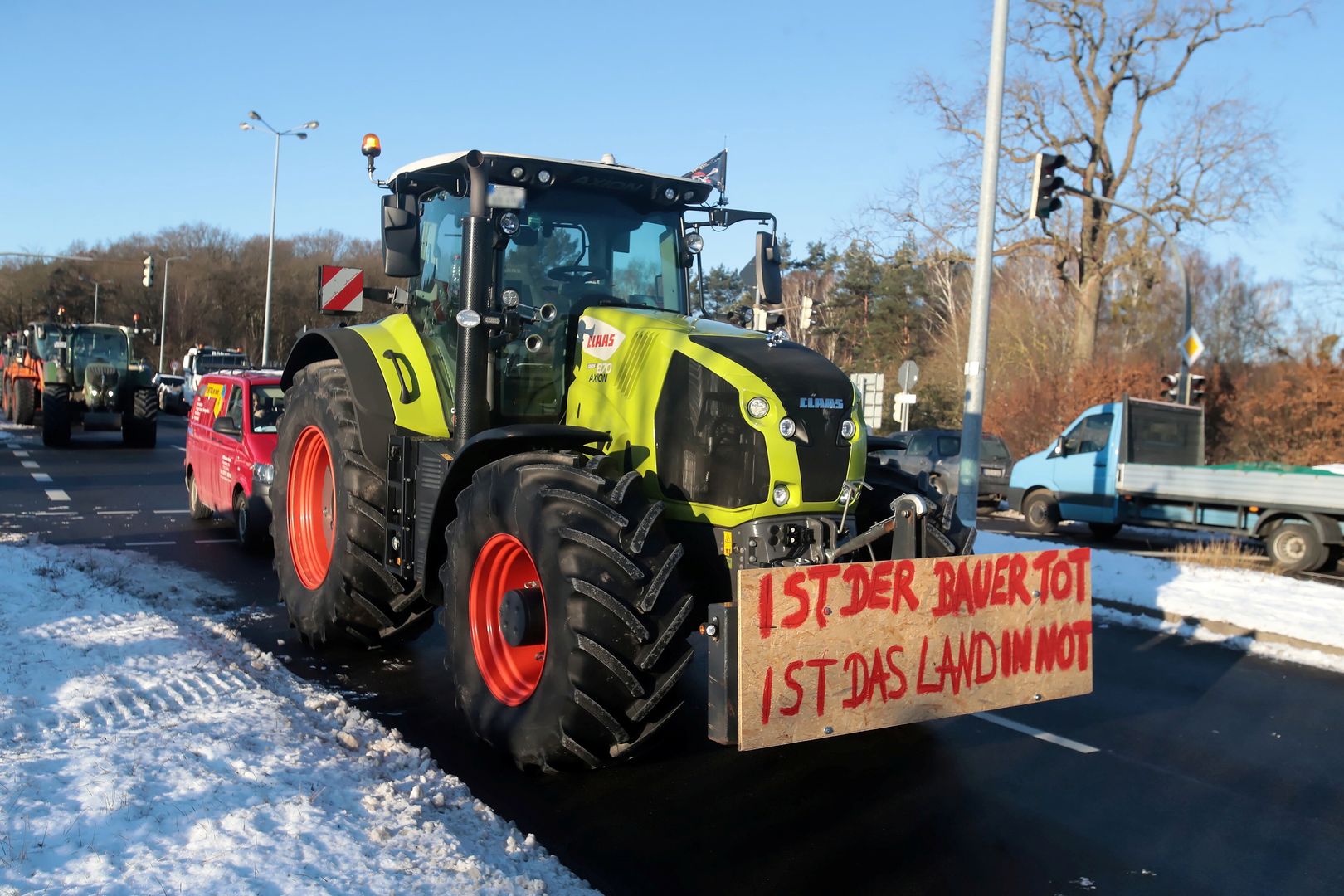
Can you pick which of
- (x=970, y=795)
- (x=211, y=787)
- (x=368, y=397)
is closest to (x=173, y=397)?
(x=368, y=397)

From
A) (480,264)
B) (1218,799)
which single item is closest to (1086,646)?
(1218,799)

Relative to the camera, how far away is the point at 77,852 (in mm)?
3820

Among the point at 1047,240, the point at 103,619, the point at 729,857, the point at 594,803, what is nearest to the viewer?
the point at 729,857

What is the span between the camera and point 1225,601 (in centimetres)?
1058

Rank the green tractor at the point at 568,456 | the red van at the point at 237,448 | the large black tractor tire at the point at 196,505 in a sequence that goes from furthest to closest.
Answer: the large black tractor tire at the point at 196,505
the red van at the point at 237,448
the green tractor at the point at 568,456

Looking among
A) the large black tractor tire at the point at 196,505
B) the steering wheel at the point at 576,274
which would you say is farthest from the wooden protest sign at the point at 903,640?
the large black tractor tire at the point at 196,505

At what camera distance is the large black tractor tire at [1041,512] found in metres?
18.3

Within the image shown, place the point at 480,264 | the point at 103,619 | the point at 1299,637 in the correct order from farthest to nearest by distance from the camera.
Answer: the point at 1299,637, the point at 103,619, the point at 480,264

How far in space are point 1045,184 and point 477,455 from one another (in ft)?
39.8

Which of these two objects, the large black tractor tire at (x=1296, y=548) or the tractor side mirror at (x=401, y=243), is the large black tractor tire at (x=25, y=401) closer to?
the tractor side mirror at (x=401, y=243)

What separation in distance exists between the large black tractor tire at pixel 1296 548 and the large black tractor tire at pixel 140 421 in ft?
73.4

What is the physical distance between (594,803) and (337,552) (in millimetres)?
2750

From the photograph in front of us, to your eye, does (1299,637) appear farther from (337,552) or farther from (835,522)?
(337,552)

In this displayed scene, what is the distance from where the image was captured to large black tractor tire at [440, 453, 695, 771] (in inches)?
188
